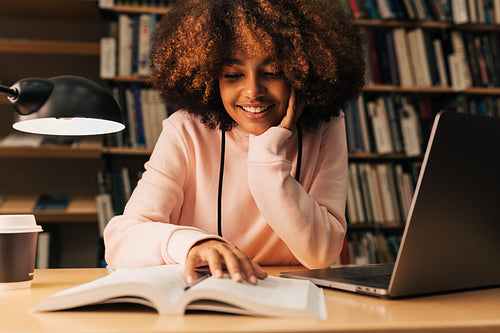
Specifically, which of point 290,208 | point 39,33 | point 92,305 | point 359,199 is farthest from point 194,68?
point 39,33

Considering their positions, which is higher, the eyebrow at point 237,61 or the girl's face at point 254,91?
the eyebrow at point 237,61

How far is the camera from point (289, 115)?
1.06 m

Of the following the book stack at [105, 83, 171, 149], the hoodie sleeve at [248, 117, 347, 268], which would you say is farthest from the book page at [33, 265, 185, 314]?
the book stack at [105, 83, 171, 149]

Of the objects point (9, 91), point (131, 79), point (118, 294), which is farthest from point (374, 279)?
point (131, 79)

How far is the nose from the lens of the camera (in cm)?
103

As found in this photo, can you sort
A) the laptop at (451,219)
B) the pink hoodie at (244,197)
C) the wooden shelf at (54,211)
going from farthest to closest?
1. the wooden shelf at (54,211)
2. the pink hoodie at (244,197)
3. the laptop at (451,219)

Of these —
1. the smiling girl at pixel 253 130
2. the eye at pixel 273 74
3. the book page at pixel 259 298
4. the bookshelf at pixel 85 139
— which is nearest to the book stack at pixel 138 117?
the bookshelf at pixel 85 139

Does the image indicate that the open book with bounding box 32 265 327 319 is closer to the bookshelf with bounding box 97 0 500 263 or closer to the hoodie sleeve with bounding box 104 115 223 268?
the hoodie sleeve with bounding box 104 115 223 268

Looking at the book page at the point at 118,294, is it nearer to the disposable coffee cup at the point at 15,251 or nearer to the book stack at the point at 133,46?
the disposable coffee cup at the point at 15,251

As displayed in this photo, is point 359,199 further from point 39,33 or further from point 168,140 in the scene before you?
point 39,33

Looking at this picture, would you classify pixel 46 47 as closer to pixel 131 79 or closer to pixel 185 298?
pixel 131 79

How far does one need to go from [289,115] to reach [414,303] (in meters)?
0.58

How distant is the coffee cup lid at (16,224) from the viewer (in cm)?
68

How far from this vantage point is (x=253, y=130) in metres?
1.08
